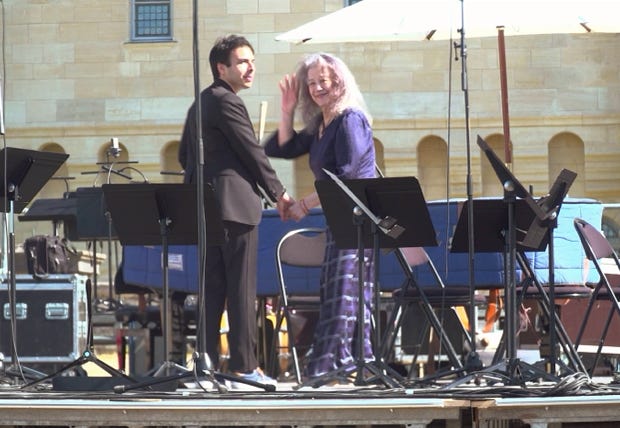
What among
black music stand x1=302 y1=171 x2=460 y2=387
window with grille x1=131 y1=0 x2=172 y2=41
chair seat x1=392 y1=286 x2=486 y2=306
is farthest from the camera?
window with grille x1=131 y1=0 x2=172 y2=41

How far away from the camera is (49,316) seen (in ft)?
42.7

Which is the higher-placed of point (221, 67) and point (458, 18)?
point (458, 18)

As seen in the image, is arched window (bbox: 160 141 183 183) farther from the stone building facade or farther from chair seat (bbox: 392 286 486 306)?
chair seat (bbox: 392 286 486 306)

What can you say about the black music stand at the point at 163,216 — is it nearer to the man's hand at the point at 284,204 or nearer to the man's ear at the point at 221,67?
the man's hand at the point at 284,204

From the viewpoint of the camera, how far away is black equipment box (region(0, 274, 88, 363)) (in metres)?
12.9

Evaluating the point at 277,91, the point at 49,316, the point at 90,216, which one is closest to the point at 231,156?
the point at 49,316

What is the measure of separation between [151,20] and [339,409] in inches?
780

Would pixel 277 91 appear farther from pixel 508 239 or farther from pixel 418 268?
pixel 508 239

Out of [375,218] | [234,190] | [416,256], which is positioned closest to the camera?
[375,218]

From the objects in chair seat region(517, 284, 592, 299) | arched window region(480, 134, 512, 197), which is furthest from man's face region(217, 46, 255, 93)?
arched window region(480, 134, 512, 197)

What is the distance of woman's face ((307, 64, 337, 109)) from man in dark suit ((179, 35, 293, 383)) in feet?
1.35

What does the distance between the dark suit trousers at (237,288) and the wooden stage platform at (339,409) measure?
1.27m

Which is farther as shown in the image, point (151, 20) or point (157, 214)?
point (151, 20)

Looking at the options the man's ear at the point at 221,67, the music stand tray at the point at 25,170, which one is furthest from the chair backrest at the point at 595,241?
the music stand tray at the point at 25,170
